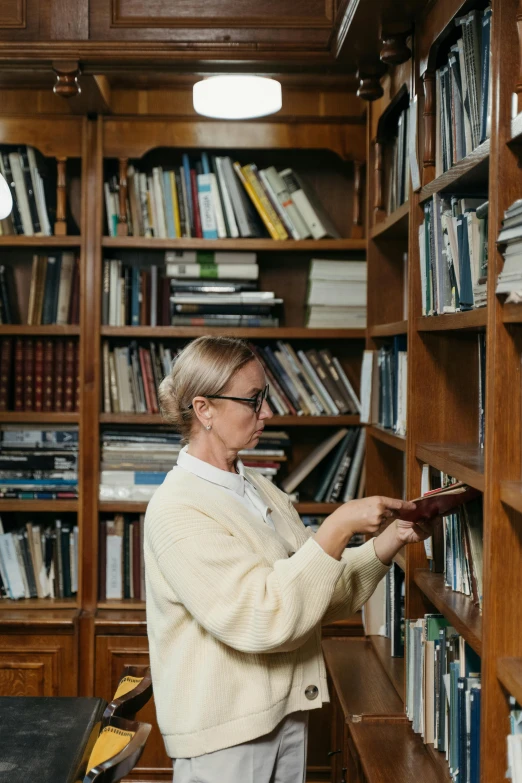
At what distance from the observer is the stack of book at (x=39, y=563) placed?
338cm

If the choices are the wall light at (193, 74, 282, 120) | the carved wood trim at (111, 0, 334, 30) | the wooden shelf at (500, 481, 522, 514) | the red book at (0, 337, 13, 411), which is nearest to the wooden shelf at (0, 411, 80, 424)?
the red book at (0, 337, 13, 411)

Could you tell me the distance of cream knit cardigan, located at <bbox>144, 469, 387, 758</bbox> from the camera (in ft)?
5.28

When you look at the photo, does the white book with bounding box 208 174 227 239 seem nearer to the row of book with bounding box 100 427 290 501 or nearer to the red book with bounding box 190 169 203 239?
the red book with bounding box 190 169 203 239

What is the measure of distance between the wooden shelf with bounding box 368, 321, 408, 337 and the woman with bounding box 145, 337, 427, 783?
582 mm

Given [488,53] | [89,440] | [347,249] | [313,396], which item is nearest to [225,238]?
[347,249]

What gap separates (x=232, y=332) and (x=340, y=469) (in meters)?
0.67

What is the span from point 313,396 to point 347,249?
0.57m

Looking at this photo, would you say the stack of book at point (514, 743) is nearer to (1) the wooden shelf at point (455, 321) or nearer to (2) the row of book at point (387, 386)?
(1) the wooden shelf at point (455, 321)

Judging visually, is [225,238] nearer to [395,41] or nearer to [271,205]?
[271,205]

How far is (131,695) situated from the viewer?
1889 mm

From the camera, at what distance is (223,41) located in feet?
8.07

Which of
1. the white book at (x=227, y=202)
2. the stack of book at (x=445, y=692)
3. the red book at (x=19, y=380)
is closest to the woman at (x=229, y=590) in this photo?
the stack of book at (x=445, y=692)

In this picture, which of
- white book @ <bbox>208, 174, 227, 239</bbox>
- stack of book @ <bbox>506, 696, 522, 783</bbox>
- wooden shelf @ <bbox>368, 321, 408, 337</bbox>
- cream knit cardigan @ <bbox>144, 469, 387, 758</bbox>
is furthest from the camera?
white book @ <bbox>208, 174, 227, 239</bbox>

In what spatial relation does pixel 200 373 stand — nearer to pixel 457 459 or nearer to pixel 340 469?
pixel 457 459
